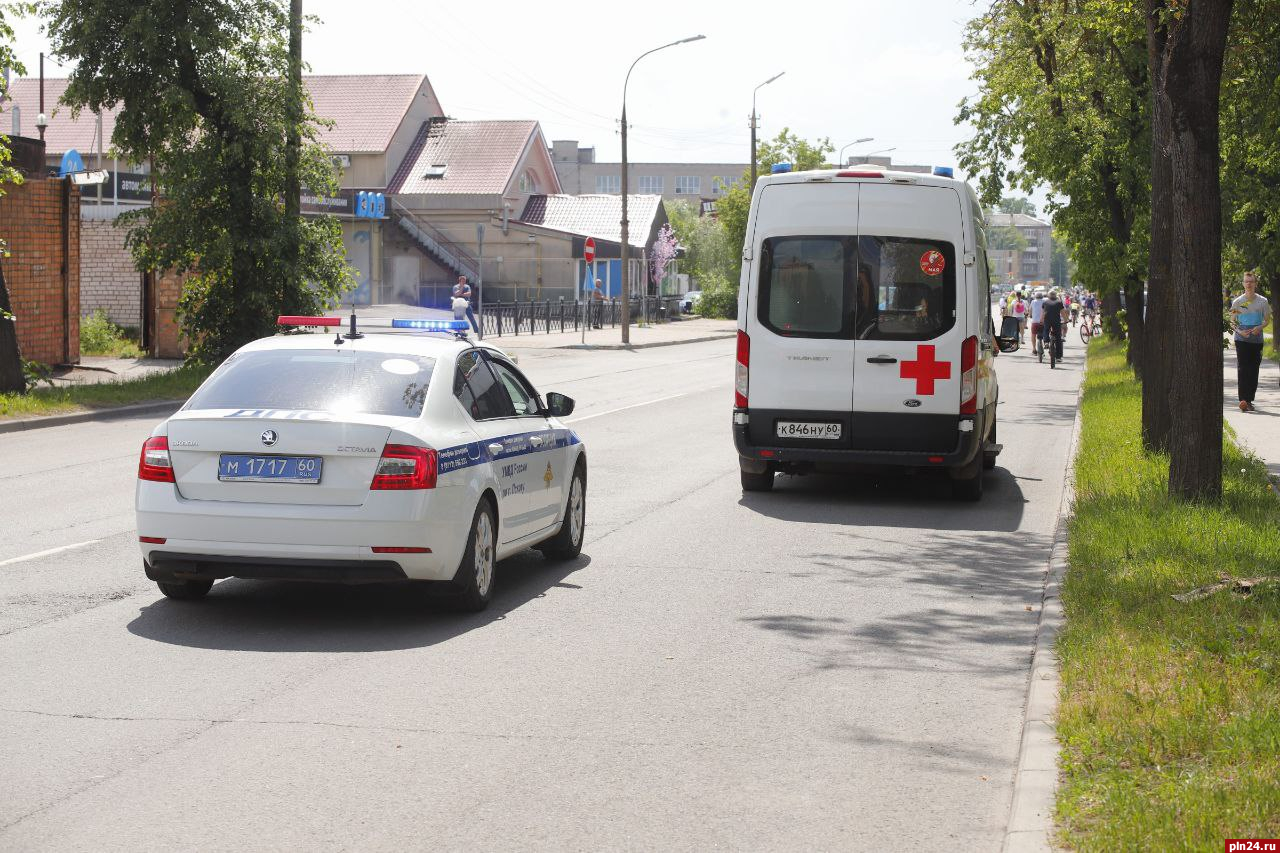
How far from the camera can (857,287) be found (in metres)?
13.9

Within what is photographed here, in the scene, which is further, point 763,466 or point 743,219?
point 743,219

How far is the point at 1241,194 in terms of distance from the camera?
2798 centimetres

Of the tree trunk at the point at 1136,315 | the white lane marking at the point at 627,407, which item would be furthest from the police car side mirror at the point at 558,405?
the tree trunk at the point at 1136,315

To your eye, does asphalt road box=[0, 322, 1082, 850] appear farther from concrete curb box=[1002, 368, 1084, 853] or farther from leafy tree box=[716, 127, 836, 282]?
leafy tree box=[716, 127, 836, 282]

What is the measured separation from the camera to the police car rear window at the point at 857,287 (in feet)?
45.0

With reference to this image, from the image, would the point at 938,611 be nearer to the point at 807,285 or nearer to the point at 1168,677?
the point at 1168,677

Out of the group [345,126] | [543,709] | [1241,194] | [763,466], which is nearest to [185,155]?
[763,466]

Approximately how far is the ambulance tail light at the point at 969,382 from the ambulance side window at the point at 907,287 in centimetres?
30

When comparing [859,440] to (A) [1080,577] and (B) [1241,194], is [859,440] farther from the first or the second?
(B) [1241,194]

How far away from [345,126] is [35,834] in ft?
224

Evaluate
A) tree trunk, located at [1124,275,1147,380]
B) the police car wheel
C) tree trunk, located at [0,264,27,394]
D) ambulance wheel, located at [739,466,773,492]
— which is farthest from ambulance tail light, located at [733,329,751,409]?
tree trunk, located at [1124,275,1147,380]

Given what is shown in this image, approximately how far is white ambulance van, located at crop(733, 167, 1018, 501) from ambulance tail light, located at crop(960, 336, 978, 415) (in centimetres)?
1

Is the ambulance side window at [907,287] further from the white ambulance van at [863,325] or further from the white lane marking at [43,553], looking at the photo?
the white lane marking at [43,553]

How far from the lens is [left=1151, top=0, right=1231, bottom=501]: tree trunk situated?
11.2m
